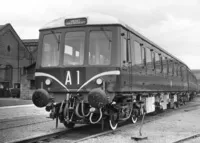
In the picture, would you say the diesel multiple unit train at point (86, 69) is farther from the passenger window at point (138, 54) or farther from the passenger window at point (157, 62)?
the passenger window at point (157, 62)

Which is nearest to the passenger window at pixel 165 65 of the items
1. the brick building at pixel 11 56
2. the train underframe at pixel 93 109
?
the train underframe at pixel 93 109

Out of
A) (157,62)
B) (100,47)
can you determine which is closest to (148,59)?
(157,62)

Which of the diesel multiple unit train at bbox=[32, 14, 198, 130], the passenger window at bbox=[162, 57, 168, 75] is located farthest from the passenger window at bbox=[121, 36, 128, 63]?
the passenger window at bbox=[162, 57, 168, 75]

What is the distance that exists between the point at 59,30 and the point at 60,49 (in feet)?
1.92

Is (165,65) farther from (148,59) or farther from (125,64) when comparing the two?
(125,64)

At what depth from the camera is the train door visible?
930cm

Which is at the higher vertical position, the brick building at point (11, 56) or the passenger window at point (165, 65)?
the brick building at point (11, 56)

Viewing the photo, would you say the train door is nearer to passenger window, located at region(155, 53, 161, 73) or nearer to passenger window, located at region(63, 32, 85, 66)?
passenger window, located at region(63, 32, 85, 66)

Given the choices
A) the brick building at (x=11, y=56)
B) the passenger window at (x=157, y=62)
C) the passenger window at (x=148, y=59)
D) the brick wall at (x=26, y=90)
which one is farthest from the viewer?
the brick building at (x=11, y=56)

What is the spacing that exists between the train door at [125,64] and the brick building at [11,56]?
34530 mm

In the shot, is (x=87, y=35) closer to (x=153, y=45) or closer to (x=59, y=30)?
(x=59, y=30)

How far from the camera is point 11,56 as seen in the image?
153 ft

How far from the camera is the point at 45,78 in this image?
379 inches

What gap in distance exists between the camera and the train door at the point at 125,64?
9.30m
